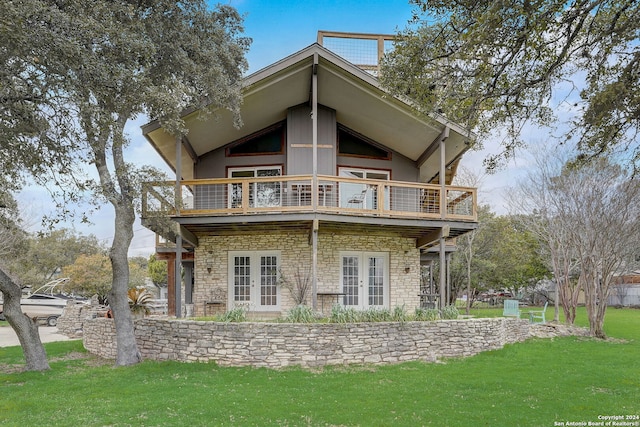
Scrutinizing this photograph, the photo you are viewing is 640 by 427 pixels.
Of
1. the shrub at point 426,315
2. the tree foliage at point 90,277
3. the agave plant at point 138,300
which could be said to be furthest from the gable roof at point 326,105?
the tree foliage at point 90,277

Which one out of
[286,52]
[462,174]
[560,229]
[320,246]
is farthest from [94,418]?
[462,174]

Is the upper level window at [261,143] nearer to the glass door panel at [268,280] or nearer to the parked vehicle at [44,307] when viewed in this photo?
the glass door panel at [268,280]

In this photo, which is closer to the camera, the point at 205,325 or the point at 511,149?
the point at 511,149

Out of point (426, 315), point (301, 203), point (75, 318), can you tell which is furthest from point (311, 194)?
point (75, 318)

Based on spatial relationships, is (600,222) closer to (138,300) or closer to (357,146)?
(357,146)

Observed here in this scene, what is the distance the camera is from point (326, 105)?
14.6m

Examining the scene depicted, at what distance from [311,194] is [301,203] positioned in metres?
1.17

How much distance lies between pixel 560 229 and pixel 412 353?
10631mm

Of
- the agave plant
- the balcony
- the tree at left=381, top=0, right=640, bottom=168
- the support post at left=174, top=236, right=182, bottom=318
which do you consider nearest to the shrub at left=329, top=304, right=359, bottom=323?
the balcony

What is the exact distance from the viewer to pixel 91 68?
713 cm

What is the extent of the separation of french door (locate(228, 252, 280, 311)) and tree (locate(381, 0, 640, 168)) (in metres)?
8.35

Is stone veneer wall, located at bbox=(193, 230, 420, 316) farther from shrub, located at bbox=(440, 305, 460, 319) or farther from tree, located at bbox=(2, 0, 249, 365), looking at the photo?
tree, located at bbox=(2, 0, 249, 365)

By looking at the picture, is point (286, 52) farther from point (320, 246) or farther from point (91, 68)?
point (91, 68)

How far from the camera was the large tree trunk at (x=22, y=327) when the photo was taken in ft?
32.2
